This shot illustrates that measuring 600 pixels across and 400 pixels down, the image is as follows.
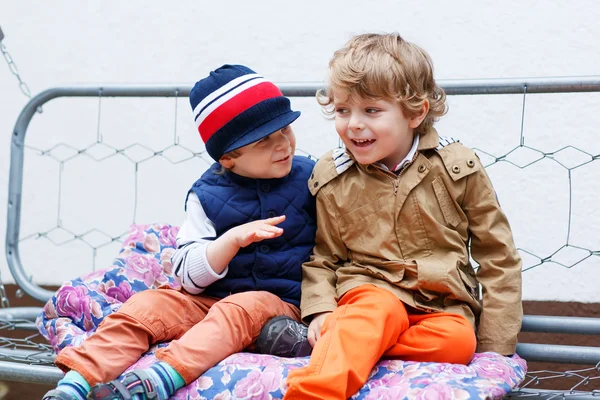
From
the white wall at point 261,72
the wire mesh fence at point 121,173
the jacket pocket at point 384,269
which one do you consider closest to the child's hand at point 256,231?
the jacket pocket at point 384,269

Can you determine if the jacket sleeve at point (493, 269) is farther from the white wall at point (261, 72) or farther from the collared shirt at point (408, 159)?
the white wall at point (261, 72)

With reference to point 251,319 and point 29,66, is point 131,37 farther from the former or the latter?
point 251,319

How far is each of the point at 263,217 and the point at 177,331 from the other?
12.6 inches

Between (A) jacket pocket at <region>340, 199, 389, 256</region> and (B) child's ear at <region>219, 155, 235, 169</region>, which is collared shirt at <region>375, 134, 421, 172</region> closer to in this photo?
(A) jacket pocket at <region>340, 199, 389, 256</region>

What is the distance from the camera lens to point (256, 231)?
1.67m

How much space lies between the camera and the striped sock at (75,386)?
5.02ft

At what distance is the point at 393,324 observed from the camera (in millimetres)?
1604

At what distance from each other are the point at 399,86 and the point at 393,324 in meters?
0.50

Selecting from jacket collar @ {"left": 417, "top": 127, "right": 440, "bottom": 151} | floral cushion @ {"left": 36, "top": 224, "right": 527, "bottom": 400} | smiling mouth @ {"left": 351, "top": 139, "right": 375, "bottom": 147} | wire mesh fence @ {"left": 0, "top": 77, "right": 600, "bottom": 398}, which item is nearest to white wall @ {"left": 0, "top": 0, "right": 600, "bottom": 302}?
wire mesh fence @ {"left": 0, "top": 77, "right": 600, "bottom": 398}

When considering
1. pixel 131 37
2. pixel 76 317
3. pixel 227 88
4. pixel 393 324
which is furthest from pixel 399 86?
pixel 131 37

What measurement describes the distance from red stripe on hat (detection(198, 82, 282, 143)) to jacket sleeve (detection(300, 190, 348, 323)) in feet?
0.85

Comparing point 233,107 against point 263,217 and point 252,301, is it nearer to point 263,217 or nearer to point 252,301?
point 263,217

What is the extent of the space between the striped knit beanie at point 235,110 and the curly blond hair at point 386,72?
5.9 inches

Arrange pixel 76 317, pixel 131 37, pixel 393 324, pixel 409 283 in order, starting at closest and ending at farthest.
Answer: pixel 393 324 → pixel 409 283 → pixel 76 317 → pixel 131 37
